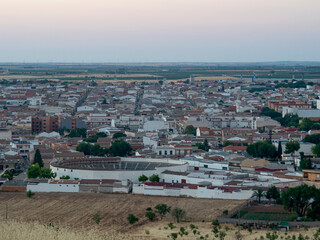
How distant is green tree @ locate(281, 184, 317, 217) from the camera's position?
14.0 m

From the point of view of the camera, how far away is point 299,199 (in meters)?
14.0

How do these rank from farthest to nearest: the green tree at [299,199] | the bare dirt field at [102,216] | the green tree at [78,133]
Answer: the green tree at [78,133] < the green tree at [299,199] < the bare dirt field at [102,216]

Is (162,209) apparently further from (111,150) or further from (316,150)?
(316,150)

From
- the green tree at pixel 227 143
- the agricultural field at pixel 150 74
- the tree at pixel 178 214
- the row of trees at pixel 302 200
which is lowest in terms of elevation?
the agricultural field at pixel 150 74

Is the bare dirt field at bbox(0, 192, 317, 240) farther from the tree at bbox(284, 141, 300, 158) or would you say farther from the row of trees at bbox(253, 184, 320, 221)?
the tree at bbox(284, 141, 300, 158)

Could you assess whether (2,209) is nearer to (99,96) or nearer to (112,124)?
(112,124)

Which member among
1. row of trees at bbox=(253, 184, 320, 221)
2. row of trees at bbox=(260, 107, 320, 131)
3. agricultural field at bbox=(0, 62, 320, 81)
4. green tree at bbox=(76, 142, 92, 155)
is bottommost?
agricultural field at bbox=(0, 62, 320, 81)

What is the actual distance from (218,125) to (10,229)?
21094mm

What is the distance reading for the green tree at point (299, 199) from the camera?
14.0m

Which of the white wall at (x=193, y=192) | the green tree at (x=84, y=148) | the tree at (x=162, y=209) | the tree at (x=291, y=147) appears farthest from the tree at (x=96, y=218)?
the tree at (x=291, y=147)

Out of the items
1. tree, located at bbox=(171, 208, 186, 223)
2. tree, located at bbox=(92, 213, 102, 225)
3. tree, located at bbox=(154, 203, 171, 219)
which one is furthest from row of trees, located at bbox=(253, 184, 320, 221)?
tree, located at bbox=(92, 213, 102, 225)

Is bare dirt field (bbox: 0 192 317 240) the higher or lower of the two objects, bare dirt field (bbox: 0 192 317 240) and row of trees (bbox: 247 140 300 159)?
the higher

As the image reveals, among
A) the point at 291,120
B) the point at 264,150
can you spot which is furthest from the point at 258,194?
the point at 291,120

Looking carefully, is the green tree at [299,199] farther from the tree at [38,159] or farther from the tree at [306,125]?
the tree at [306,125]
